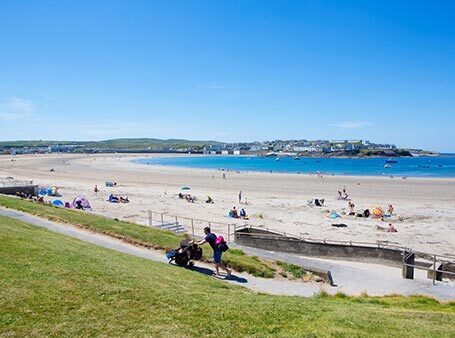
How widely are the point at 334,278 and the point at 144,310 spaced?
822 centimetres

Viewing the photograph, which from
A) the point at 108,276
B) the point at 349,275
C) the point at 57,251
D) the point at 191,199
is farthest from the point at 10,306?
the point at 191,199

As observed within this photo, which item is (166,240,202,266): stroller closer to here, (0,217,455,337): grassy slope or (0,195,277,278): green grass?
(0,195,277,278): green grass

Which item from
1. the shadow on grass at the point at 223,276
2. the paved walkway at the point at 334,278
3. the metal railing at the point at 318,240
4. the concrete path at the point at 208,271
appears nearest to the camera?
the concrete path at the point at 208,271

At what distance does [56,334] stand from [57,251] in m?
4.08

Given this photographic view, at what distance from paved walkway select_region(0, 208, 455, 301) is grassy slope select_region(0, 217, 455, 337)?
335 centimetres

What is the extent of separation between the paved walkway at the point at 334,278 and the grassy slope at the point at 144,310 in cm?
335

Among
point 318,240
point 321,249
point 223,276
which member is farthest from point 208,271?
point 318,240

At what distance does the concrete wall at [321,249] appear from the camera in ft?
53.2

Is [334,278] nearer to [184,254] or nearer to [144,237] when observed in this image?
[184,254]

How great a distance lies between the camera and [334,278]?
12742 mm

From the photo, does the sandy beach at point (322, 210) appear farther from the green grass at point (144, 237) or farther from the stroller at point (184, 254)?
the stroller at point (184, 254)

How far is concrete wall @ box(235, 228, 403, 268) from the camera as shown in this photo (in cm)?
1620

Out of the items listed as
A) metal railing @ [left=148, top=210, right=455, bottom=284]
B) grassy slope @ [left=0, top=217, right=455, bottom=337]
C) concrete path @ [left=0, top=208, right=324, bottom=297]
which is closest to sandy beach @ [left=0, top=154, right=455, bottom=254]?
metal railing @ [left=148, top=210, right=455, bottom=284]

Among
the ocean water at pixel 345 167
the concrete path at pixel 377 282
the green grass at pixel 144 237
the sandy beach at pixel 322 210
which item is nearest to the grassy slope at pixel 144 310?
the green grass at pixel 144 237
